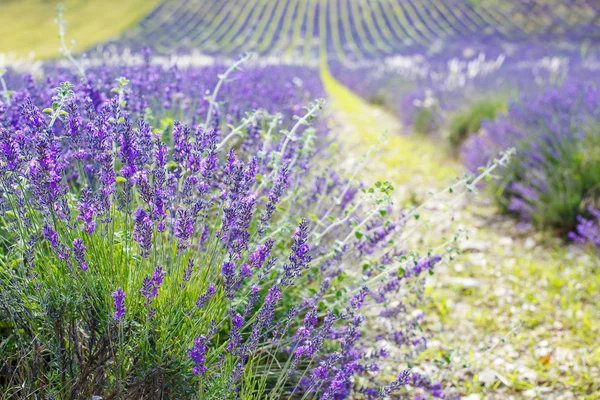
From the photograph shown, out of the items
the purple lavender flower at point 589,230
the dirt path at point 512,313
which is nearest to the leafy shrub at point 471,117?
the dirt path at point 512,313

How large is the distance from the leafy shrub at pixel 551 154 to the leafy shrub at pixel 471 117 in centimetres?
108

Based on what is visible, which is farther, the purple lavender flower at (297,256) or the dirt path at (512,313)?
the dirt path at (512,313)

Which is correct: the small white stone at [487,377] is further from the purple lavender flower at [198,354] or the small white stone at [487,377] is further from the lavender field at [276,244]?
the purple lavender flower at [198,354]

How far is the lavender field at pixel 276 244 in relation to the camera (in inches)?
50.1

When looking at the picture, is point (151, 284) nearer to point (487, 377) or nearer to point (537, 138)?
point (487, 377)

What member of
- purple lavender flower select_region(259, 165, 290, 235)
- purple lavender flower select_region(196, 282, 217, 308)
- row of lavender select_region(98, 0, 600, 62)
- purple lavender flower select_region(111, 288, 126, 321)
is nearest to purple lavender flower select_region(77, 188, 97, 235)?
purple lavender flower select_region(111, 288, 126, 321)

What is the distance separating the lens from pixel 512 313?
2.91 meters

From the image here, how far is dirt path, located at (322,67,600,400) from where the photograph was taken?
91.7 inches

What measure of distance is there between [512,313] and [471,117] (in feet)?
12.6

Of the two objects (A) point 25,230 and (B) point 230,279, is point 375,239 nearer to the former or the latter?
(B) point 230,279

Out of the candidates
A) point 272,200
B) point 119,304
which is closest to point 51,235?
point 119,304

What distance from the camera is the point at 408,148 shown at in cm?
667

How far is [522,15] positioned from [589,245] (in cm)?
2748

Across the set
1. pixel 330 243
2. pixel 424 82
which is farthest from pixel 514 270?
pixel 424 82
